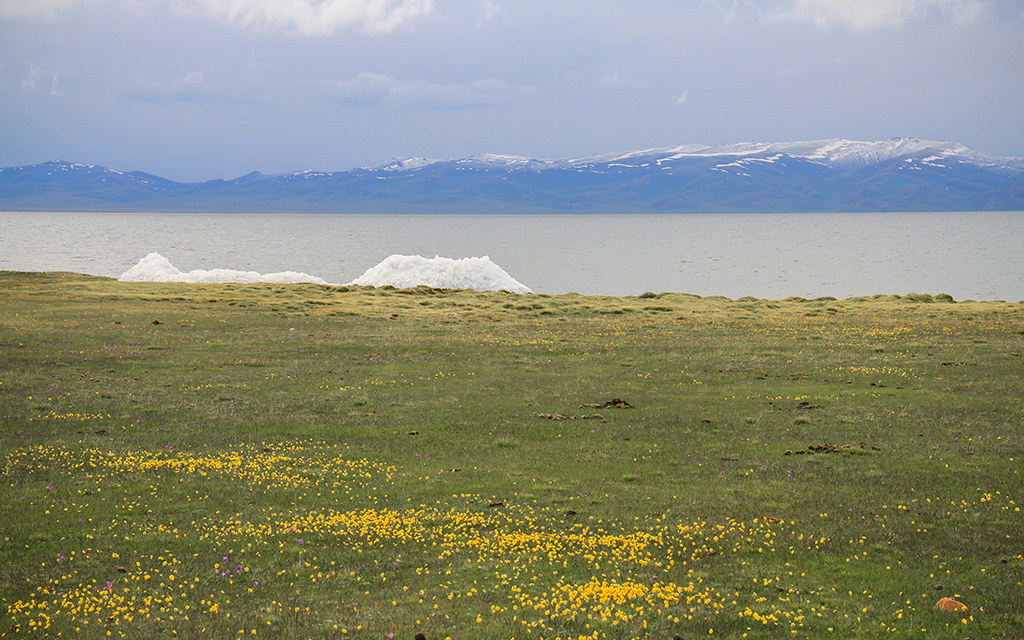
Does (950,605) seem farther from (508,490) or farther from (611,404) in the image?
(611,404)

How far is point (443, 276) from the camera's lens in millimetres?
86875

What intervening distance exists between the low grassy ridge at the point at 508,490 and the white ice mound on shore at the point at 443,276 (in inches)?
1832

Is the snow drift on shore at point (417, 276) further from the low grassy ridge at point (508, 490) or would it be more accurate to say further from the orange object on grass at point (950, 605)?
the orange object on grass at point (950, 605)

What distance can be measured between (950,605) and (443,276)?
77080mm

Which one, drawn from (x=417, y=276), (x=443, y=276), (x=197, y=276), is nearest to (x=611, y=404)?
(x=443, y=276)

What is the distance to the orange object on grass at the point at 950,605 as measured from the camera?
38.2 ft

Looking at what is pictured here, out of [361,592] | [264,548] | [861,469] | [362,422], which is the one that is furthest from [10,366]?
[861,469]

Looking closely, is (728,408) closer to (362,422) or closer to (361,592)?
(362,422)

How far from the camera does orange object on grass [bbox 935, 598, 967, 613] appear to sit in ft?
38.2

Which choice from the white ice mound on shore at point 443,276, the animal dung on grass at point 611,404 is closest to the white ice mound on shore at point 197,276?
the white ice mound on shore at point 443,276

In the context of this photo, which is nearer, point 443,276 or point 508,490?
point 508,490

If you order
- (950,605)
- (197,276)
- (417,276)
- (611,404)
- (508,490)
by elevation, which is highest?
(417,276)

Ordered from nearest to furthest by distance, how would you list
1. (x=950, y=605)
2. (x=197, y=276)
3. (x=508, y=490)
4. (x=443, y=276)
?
(x=950, y=605) → (x=508, y=490) → (x=443, y=276) → (x=197, y=276)

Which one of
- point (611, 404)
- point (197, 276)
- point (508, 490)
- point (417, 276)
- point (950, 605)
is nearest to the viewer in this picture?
point (950, 605)
